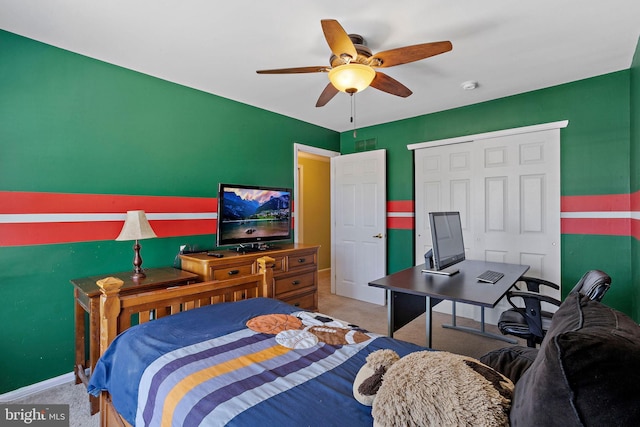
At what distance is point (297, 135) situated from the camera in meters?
4.13

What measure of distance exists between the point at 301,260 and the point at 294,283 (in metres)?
0.27

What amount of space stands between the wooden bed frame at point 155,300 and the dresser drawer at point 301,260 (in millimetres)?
1085

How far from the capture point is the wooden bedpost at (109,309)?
152cm

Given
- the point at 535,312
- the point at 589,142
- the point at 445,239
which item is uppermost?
the point at 589,142

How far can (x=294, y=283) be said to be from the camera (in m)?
3.39

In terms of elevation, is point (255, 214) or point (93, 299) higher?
point (255, 214)

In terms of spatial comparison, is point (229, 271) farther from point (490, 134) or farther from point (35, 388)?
point (490, 134)

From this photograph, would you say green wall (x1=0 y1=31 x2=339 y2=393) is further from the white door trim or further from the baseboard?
the white door trim

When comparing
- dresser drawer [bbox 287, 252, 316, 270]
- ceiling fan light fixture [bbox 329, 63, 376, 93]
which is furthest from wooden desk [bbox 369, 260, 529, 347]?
ceiling fan light fixture [bbox 329, 63, 376, 93]

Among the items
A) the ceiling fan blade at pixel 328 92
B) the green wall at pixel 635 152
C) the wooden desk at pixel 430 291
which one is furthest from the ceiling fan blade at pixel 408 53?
the green wall at pixel 635 152

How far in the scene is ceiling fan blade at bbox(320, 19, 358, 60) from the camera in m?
1.58

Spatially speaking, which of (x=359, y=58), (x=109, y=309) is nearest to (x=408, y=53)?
(x=359, y=58)

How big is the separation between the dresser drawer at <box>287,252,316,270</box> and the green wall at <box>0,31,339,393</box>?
34.4 inches

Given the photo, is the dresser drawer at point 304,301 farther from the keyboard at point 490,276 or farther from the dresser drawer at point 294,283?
the keyboard at point 490,276
